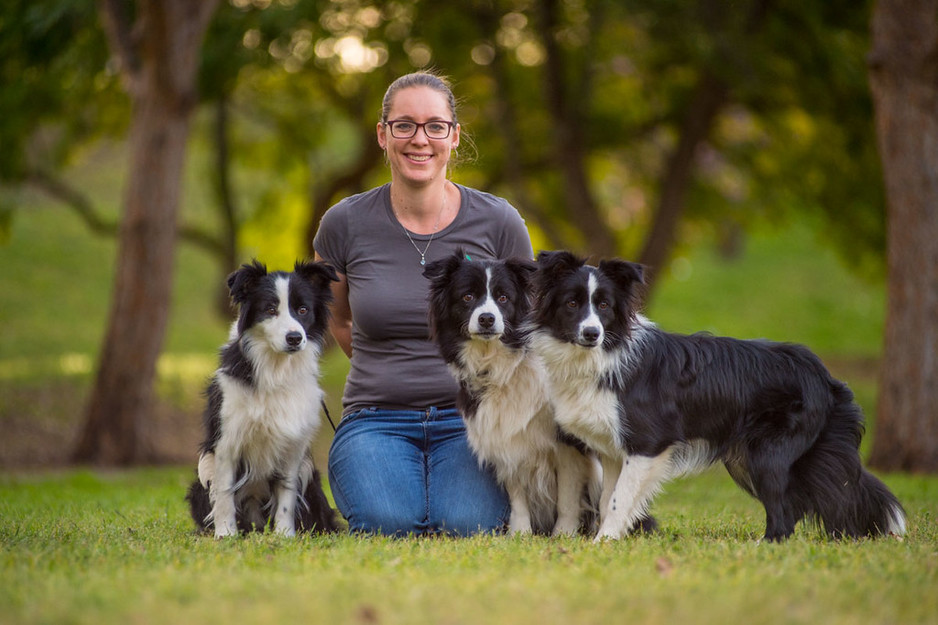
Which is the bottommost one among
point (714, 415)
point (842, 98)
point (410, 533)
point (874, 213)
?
point (410, 533)

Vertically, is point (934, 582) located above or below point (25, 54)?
below

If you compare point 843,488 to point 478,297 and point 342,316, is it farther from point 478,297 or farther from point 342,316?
point 342,316

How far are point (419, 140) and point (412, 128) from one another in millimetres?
75

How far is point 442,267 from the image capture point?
515cm

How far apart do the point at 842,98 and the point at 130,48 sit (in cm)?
900

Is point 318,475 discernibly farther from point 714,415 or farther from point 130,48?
point 130,48

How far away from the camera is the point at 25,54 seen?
474 inches

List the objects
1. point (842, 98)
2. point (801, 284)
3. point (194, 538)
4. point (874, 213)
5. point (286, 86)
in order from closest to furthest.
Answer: point (194, 538) → point (842, 98) → point (874, 213) → point (286, 86) → point (801, 284)

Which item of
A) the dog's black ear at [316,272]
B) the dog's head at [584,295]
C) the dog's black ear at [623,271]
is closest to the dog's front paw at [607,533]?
the dog's head at [584,295]

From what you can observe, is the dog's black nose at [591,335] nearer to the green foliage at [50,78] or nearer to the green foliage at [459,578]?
the green foliage at [459,578]

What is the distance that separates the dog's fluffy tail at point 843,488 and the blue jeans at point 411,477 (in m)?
1.63

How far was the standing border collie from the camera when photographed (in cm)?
516

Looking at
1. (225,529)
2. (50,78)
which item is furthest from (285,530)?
(50,78)

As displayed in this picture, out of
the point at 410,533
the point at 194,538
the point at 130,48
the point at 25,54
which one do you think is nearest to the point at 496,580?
the point at 410,533
